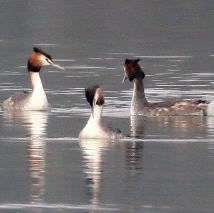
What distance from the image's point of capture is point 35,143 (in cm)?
2288

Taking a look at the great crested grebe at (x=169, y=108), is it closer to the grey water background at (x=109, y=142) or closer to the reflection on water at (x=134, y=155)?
the grey water background at (x=109, y=142)

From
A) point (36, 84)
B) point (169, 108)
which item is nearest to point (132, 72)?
point (169, 108)

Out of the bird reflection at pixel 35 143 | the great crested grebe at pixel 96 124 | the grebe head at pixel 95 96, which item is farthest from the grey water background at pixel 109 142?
the grebe head at pixel 95 96

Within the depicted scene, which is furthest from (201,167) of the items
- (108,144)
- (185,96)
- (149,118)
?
(185,96)

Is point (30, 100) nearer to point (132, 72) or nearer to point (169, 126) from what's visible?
point (132, 72)

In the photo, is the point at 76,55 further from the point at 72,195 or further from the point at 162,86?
the point at 72,195

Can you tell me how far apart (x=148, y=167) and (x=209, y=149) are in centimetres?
192

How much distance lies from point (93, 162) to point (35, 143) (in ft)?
7.30

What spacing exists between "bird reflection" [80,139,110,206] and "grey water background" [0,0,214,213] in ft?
0.04

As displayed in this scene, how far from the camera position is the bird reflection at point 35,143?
18.6 meters

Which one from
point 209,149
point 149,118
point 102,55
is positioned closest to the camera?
point 209,149

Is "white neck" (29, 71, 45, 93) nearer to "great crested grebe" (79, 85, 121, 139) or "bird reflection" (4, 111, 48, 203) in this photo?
"bird reflection" (4, 111, 48, 203)

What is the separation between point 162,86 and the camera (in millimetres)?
32344

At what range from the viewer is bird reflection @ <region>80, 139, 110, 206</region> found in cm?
1834
